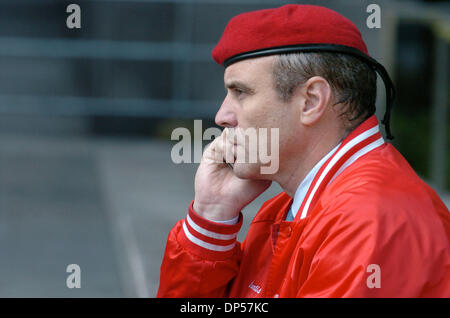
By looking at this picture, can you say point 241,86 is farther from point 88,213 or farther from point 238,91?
point 88,213

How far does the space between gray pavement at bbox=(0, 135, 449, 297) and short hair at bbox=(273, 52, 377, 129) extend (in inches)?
74.5

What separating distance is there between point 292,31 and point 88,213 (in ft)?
18.7

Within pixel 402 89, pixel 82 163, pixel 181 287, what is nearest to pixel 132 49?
pixel 82 163

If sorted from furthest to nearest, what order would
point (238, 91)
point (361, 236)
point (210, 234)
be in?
point (210, 234) < point (238, 91) < point (361, 236)

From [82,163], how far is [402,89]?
13.6ft

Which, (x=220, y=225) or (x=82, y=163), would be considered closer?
(x=220, y=225)

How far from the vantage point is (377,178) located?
184 cm

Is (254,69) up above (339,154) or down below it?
above

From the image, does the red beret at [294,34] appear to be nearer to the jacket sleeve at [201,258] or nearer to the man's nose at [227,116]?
the man's nose at [227,116]

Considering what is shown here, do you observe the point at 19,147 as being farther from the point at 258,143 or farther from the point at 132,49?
the point at 258,143

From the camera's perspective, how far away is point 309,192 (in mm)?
2047

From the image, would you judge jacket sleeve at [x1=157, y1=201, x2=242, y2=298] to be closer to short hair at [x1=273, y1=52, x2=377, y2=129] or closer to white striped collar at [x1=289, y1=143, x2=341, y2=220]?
white striped collar at [x1=289, y1=143, x2=341, y2=220]

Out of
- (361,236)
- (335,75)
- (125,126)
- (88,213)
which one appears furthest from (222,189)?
(125,126)

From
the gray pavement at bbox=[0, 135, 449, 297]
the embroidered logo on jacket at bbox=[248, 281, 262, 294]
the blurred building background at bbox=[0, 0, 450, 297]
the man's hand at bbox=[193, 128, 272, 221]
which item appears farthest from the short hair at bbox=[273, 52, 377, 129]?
the blurred building background at bbox=[0, 0, 450, 297]
